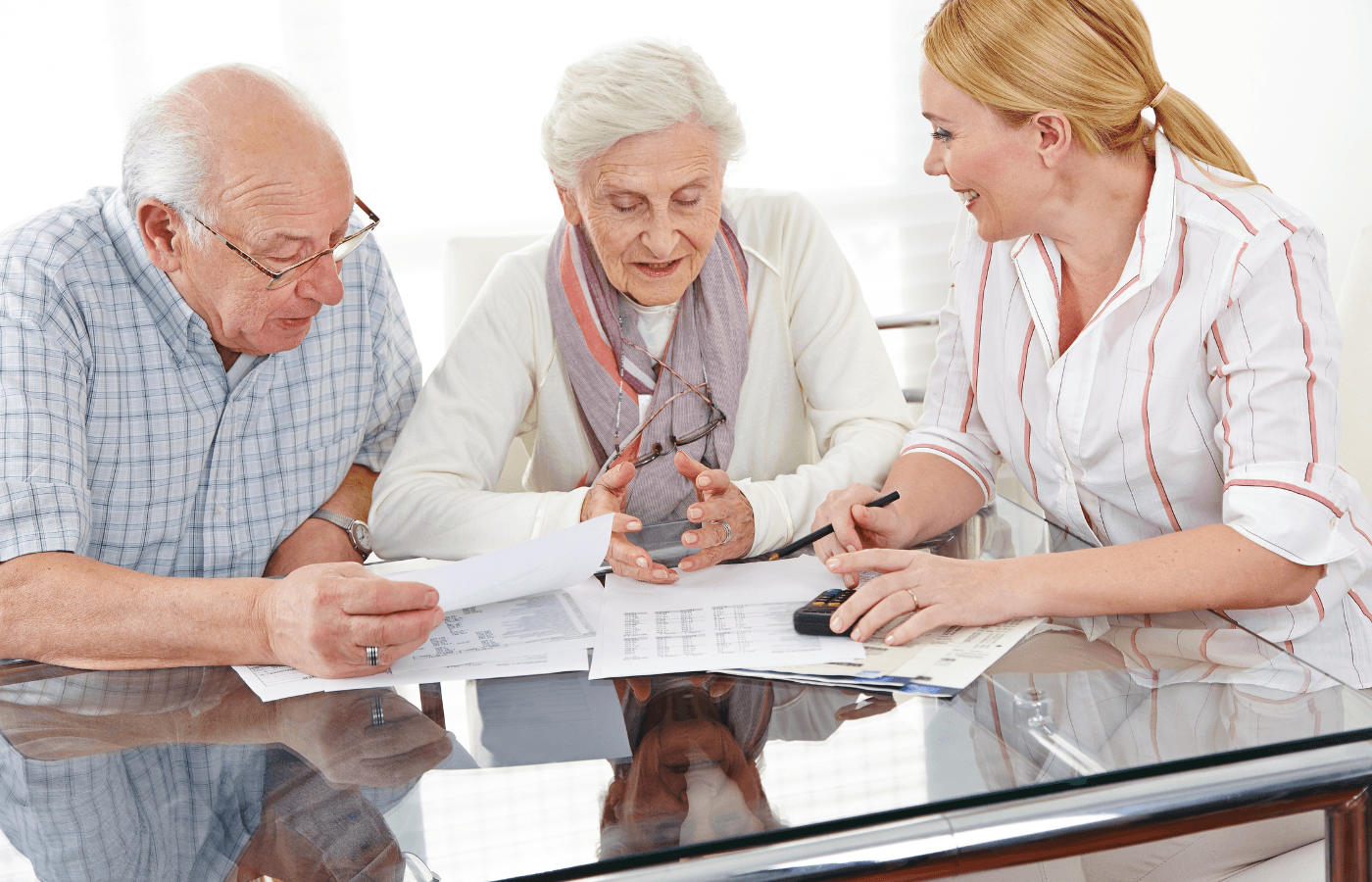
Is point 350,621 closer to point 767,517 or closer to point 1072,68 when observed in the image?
point 767,517

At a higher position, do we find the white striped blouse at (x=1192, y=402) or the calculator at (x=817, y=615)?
the white striped blouse at (x=1192, y=402)

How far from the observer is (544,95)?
3150 millimetres

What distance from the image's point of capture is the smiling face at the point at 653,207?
157 cm

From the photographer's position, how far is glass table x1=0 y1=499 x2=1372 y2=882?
2.52 feet

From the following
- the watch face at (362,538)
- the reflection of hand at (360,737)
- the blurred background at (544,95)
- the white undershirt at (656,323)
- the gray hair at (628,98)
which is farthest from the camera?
the blurred background at (544,95)

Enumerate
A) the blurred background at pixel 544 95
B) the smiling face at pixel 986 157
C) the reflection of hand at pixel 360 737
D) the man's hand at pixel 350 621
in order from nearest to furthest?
the reflection of hand at pixel 360 737 → the man's hand at pixel 350 621 → the smiling face at pixel 986 157 → the blurred background at pixel 544 95

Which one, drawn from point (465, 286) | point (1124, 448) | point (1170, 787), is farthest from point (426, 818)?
point (465, 286)

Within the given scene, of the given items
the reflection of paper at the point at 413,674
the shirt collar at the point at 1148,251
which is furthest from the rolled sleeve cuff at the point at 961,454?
the reflection of paper at the point at 413,674

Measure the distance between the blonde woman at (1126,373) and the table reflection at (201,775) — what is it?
20.3 inches

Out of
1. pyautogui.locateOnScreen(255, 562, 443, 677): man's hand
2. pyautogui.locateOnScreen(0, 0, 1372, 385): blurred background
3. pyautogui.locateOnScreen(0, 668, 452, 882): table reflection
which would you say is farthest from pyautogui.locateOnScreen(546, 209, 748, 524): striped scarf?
pyautogui.locateOnScreen(0, 0, 1372, 385): blurred background

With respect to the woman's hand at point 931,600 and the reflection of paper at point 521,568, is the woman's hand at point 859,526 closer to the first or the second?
the woman's hand at point 931,600

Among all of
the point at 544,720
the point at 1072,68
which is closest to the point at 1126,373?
the point at 1072,68

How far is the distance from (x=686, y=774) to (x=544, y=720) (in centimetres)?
18

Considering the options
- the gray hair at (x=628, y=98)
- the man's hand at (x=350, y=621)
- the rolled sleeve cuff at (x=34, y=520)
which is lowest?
the man's hand at (x=350, y=621)
